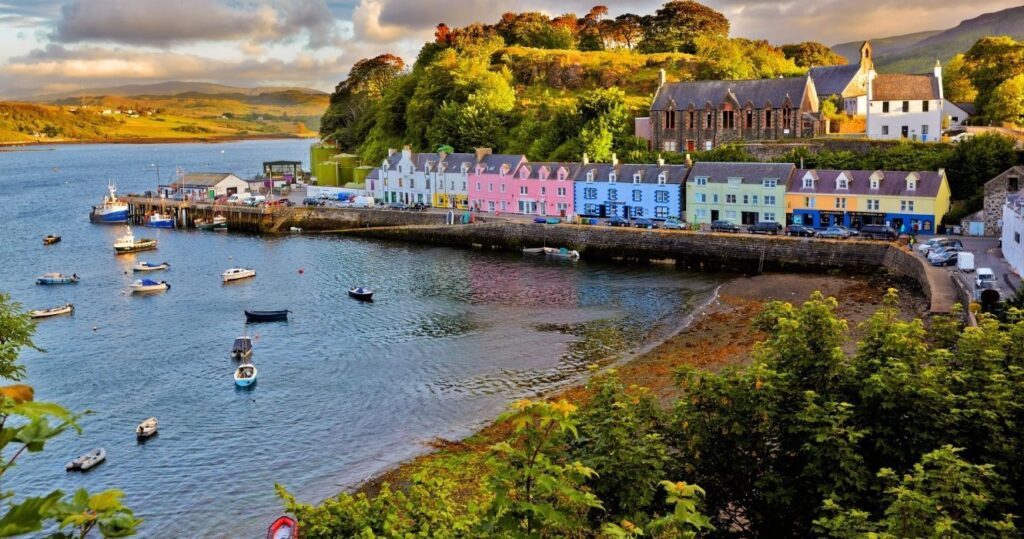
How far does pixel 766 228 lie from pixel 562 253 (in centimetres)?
1496

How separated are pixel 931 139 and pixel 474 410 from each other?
182ft

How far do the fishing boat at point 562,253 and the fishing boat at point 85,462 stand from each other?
40.0m

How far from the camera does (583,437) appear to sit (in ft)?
46.8

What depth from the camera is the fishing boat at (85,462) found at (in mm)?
25891

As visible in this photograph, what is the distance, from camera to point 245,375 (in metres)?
33.7

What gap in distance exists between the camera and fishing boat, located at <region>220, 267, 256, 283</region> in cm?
5612

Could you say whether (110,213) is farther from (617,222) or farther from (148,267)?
(617,222)

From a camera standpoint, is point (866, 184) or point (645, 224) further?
point (645, 224)

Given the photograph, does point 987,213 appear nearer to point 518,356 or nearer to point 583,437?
point 518,356

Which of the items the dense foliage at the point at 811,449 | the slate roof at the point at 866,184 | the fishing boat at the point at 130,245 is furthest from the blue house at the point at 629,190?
the dense foliage at the point at 811,449

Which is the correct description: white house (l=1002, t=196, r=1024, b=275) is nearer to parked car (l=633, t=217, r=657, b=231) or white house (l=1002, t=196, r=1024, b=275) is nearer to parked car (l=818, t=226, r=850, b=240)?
parked car (l=818, t=226, r=850, b=240)

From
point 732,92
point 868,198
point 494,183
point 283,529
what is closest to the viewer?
point 283,529

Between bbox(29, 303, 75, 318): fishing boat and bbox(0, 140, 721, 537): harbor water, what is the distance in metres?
0.57

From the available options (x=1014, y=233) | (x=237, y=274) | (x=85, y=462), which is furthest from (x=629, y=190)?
(x=85, y=462)
